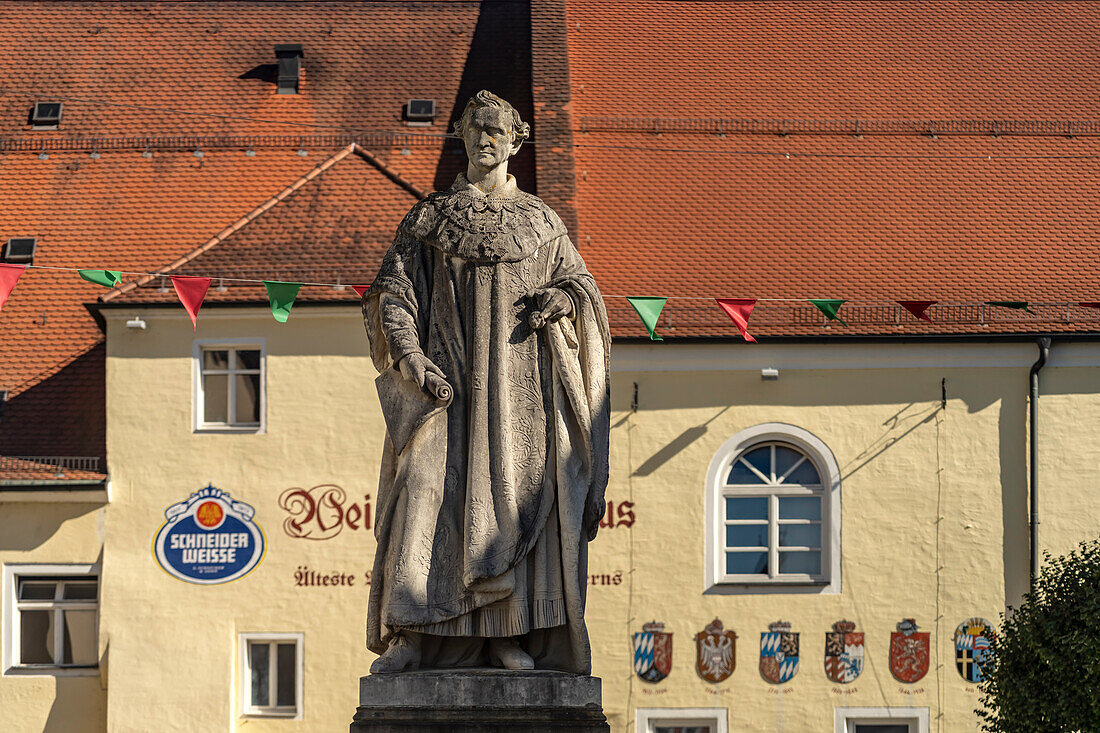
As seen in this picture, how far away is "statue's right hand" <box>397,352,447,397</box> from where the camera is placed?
837cm

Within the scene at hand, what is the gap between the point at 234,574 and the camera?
23.2 metres

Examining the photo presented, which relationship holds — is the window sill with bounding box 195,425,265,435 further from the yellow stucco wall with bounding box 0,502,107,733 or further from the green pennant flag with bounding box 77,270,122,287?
the green pennant flag with bounding box 77,270,122,287

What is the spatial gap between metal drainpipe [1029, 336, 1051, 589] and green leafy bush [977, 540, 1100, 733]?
12.0 feet

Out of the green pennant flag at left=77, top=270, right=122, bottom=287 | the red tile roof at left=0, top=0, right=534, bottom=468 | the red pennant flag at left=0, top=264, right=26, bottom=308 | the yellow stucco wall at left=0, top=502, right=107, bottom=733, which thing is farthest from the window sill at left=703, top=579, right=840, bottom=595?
the red pennant flag at left=0, top=264, right=26, bottom=308

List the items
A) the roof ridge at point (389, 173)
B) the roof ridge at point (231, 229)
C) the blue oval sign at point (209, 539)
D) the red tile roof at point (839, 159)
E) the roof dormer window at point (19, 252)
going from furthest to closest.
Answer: the roof dormer window at point (19, 252), the roof ridge at point (389, 173), the red tile roof at point (839, 159), the roof ridge at point (231, 229), the blue oval sign at point (209, 539)

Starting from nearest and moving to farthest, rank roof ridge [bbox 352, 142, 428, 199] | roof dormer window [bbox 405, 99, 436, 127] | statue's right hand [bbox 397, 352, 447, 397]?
statue's right hand [bbox 397, 352, 447, 397], roof ridge [bbox 352, 142, 428, 199], roof dormer window [bbox 405, 99, 436, 127]

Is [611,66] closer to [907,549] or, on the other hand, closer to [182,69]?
[182,69]

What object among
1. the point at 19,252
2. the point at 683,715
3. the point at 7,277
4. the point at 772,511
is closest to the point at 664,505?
the point at 772,511

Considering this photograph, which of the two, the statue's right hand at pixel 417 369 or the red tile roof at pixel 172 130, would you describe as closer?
the statue's right hand at pixel 417 369

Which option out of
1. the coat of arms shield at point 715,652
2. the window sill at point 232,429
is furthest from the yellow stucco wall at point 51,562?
the coat of arms shield at point 715,652

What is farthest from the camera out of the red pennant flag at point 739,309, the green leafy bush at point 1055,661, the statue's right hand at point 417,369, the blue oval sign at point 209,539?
the blue oval sign at point 209,539

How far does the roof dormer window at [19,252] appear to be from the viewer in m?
25.3

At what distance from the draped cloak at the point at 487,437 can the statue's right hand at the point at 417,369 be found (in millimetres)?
43

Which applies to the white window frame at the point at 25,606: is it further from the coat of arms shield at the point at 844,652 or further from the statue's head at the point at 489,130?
the statue's head at the point at 489,130
